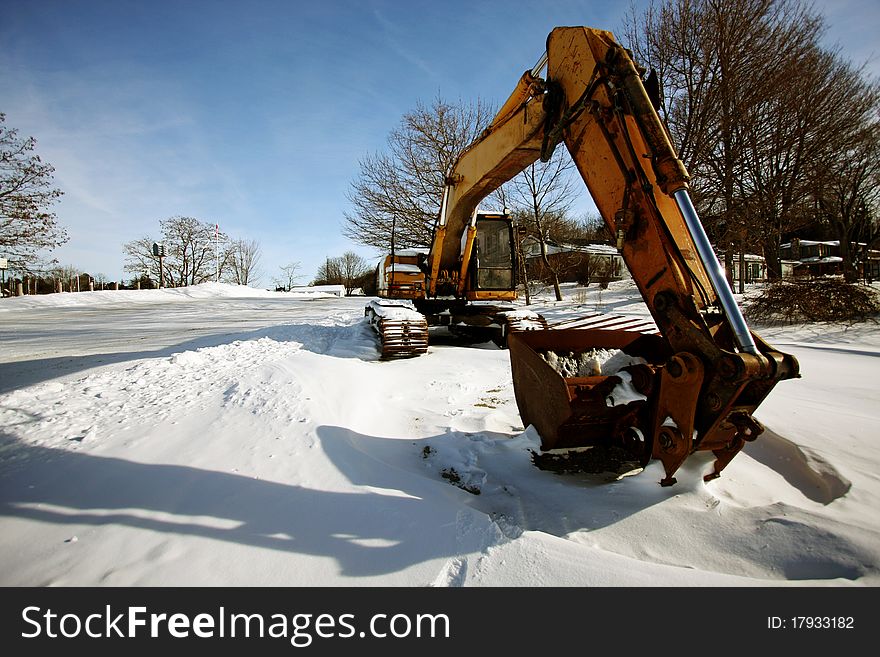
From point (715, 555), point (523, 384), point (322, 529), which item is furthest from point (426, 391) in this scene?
point (715, 555)

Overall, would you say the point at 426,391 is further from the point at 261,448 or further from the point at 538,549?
the point at 538,549

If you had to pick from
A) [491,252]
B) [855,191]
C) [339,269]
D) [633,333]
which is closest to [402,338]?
[491,252]

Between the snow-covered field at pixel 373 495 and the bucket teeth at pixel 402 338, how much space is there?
7.19 ft

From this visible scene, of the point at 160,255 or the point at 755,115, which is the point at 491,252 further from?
the point at 160,255

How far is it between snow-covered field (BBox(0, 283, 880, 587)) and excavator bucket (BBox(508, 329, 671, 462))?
232 millimetres

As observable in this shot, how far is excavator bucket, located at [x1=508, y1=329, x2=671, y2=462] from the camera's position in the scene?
2398mm

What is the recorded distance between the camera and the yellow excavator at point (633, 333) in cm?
208

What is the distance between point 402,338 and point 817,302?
9236 millimetres

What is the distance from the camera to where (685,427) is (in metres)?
2.07

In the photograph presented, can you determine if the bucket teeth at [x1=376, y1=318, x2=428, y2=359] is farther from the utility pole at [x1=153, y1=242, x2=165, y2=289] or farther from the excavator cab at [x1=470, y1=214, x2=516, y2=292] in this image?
the utility pole at [x1=153, y1=242, x2=165, y2=289]

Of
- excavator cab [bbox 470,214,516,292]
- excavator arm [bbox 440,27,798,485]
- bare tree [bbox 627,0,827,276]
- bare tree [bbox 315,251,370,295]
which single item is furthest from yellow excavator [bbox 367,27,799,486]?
bare tree [bbox 315,251,370,295]

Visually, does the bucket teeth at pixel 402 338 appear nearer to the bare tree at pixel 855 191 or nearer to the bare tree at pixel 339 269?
the bare tree at pixel 855 191

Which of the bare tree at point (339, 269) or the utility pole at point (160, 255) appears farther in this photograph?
the bare tree at point (339, 269)

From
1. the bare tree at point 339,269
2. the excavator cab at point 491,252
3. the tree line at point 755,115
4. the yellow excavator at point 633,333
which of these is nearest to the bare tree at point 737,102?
the tree line at point 755,115
